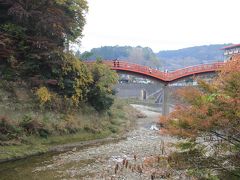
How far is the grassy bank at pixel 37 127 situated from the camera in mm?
18844

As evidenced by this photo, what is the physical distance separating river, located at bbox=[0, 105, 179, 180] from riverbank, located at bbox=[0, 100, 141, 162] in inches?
31.0

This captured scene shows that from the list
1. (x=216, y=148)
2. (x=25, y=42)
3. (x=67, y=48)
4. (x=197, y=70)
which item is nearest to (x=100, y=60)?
(x=67, y=48)

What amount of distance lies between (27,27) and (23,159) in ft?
32.5

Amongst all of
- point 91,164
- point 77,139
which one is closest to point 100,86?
point 77,139

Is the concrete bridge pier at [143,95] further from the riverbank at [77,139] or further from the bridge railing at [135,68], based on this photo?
the riverbank at [77,139]

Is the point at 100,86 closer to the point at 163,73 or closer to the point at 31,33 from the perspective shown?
the point at 31,33

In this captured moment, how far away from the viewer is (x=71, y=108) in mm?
25469

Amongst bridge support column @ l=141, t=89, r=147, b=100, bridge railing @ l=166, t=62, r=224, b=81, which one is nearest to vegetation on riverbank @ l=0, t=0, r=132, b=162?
bridge railing @ l=166, t=62, r=224, b=81

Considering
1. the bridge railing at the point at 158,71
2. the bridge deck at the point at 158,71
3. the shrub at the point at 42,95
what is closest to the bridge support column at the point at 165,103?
the bridge deck at the point at 158,71

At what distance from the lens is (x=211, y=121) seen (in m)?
9.13

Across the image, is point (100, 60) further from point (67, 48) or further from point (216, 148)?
point (216, 148)

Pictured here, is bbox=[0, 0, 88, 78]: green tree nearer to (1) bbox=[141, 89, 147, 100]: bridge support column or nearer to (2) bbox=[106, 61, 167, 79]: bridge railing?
(2) bbox=[106, 61, 167, 79]: bridge railing

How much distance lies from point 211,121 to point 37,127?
45.5 feet

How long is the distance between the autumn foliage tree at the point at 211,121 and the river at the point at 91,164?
199 centimetres
